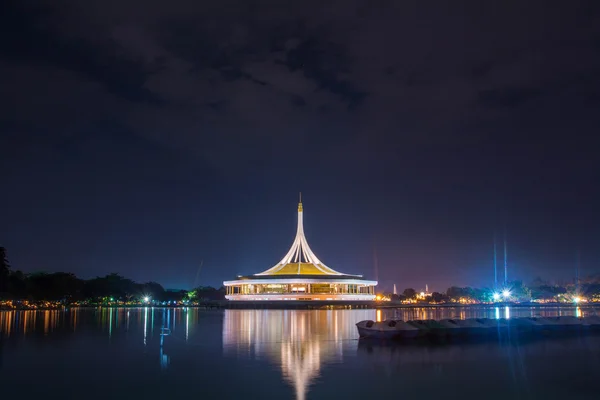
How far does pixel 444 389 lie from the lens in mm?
12562

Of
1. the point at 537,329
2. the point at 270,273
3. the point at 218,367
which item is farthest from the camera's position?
the point at 270,273

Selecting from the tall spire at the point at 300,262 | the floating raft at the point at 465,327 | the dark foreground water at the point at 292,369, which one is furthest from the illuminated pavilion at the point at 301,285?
the dark foreground water at the point at 292,369

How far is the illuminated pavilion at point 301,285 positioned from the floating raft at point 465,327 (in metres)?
63.7

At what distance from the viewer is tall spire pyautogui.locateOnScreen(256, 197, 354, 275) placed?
3996 inches

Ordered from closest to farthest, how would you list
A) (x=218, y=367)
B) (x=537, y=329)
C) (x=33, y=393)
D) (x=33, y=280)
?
1. (x=33, y=393)
2. (x=218, y=367)
3. (x=537, y=329)
4. (x=33, y=280)

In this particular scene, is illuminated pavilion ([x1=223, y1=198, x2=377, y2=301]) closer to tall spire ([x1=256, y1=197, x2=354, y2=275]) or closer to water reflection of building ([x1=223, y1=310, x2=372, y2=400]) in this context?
tall spire ([x1=256, y1=197, x2=354, y2=275])

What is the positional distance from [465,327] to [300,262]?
266 ft

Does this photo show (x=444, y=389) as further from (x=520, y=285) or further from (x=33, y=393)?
(x=520, y=285)

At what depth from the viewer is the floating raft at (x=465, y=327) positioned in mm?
23594

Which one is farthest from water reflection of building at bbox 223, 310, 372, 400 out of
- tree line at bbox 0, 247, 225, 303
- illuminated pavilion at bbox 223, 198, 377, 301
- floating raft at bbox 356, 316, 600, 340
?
illuminated pavilion at bbox 223, 198, 377, 301

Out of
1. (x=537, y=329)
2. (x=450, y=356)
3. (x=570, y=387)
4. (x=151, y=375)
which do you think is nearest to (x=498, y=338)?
(x=537, y=329)

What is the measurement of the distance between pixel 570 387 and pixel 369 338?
10.9 m

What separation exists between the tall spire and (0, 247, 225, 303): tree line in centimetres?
2956

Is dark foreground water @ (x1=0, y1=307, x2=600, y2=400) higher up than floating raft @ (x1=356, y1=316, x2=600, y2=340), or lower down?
lower down
